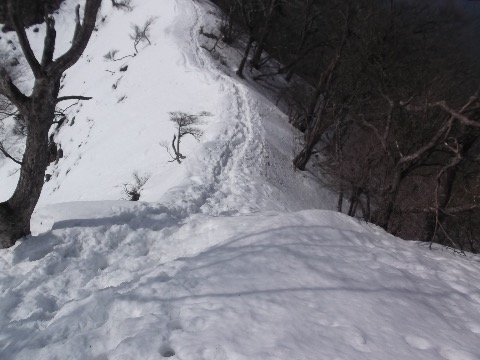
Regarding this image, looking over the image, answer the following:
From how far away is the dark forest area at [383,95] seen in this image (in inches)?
373

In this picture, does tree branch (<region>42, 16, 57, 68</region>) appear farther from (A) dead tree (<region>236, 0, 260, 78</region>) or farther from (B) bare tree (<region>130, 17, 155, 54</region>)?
(B) bare tree (<region>130, 17, 155, 54</region>)

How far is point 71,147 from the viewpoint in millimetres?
17828

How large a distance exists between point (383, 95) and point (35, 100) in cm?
698

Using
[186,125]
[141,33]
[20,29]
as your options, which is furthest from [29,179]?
[141,33]

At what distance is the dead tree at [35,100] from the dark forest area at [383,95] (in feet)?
19.8

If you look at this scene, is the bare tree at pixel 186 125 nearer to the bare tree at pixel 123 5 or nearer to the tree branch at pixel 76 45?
the tree branch at pixel 76 45

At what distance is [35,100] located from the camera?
196 inches

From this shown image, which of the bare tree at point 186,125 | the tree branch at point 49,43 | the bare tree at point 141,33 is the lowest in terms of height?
the bare tree at point 186,125

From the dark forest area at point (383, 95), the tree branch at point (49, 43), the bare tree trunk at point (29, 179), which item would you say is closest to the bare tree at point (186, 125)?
the dark forest area at point (383, 95)

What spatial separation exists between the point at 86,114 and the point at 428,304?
18217 millimetres

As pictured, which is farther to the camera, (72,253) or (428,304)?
(72,253)

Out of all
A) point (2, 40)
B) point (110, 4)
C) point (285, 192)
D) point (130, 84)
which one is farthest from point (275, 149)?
point (2, 40)

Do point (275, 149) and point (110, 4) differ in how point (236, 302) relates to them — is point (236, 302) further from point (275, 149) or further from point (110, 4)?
point (110, 4)

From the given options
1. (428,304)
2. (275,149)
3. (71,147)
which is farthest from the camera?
(71,147)
